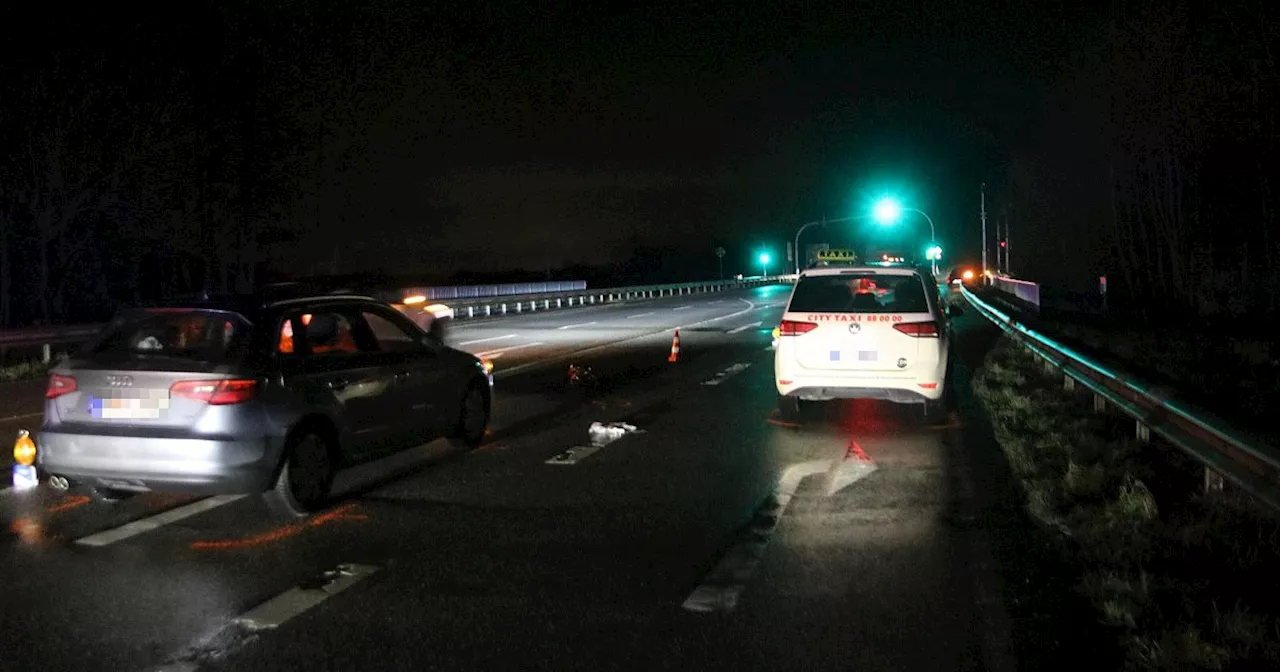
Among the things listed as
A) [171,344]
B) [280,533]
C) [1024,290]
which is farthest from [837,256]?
[280,533]

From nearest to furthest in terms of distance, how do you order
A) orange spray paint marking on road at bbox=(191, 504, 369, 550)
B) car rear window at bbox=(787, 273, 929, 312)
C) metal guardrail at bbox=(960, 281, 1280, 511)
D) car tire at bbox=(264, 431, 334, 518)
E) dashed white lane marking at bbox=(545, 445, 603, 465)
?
metal guardrail at bbox=(960, 281, 1280, 511) → orange spray paint marking on road at bbox=(191, 504, 369, 550) → car tire at bbox=(264, 431, 334, 518) → dashed white lane marking at bbox=(545, 445, 603, 465) → car rear window at bbox=(787, 273, 929, 312)

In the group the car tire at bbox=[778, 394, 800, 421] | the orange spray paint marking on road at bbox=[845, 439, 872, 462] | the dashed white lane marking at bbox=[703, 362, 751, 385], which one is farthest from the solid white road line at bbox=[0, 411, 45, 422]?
the orange spray paint marking on road at bbox=[845, 439, 872, 462]

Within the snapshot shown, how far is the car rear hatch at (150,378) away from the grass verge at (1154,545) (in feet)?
17.3

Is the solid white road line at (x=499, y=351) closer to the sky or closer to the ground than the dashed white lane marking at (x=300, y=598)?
closer to the ground

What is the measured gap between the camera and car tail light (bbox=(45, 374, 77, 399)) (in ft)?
24.8

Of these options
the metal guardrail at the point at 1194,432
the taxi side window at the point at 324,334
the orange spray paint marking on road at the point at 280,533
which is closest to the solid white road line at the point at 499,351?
the metal guardrail at the point at 1194,432

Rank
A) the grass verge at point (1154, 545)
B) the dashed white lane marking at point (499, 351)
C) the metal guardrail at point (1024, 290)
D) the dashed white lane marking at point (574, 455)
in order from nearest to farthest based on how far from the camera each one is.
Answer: the grass verge at point (1154, 545)
the dashed white lane marking at point (574, 455)
the dashed white lane marking at point (499, 351)
the metal guardrail at point (1024, 290)

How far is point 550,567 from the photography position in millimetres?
6527

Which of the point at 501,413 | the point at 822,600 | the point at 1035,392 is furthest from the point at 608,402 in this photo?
the point at 822,600

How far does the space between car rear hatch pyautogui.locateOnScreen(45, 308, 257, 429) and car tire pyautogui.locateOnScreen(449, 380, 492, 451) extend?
2804 mm

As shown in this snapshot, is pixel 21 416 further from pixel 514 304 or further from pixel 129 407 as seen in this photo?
pixel 514 304

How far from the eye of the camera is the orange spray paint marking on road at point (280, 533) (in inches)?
280

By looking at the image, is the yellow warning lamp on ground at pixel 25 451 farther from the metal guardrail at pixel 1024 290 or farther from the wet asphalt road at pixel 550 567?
the metal guardrail at pixel 1024 290

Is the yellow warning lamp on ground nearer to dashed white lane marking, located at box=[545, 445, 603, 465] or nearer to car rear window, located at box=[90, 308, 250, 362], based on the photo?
car rear window, located at box=[90, 308, 250, 362]
